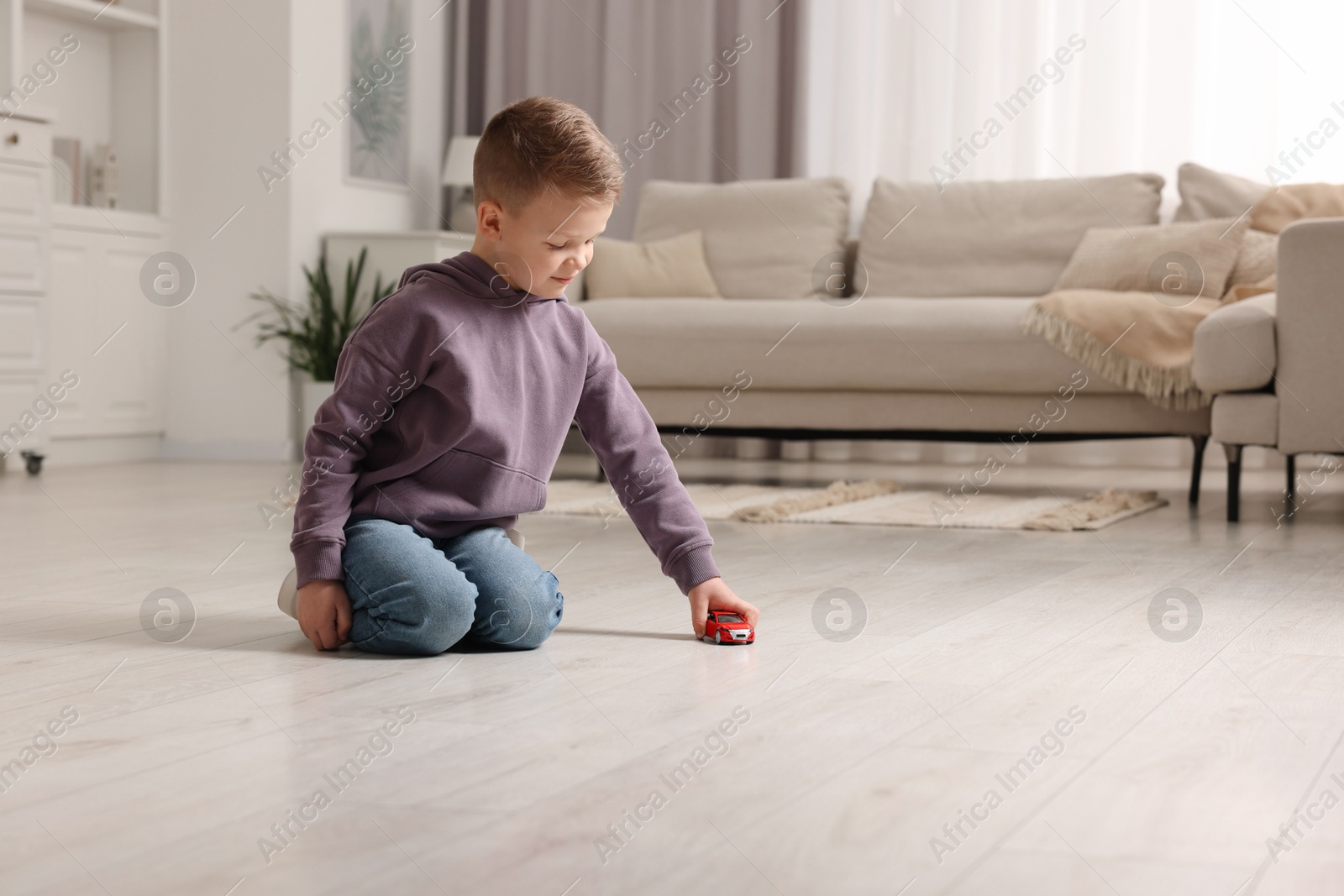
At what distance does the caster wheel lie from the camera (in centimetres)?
387

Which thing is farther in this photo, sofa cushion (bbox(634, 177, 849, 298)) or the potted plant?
the potted plant

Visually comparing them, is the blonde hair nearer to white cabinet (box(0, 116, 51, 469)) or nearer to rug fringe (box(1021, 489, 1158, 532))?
rug fringe (box(1021, 489, 1158, 532))

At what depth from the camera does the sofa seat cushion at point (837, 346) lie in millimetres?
3412

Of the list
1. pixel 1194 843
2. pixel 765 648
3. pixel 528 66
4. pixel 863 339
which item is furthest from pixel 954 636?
pixel 528 66

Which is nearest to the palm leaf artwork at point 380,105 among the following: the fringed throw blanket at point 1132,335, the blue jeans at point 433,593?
the fringed throw blanket at point 1132,335

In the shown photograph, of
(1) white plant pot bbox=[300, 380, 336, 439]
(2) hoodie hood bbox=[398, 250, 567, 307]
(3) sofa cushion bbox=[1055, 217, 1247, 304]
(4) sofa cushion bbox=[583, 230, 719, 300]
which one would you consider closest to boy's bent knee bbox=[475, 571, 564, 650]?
(2) hoodie hood bbox=[398, 250, 567, 307]

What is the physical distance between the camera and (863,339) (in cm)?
354

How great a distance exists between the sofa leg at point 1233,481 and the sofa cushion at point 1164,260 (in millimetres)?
739

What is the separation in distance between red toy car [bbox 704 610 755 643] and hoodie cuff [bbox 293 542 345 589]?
376 millimetres

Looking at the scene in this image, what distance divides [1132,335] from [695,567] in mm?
2047

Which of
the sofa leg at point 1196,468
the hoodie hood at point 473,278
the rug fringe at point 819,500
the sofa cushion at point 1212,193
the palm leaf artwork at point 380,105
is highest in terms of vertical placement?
the palm leaf artwork at point 380,105

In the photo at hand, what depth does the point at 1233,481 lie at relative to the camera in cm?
290

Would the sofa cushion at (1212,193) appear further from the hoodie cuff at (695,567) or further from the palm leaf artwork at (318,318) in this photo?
the hoodie cuff at (695,567)

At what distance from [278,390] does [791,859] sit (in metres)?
4.13
